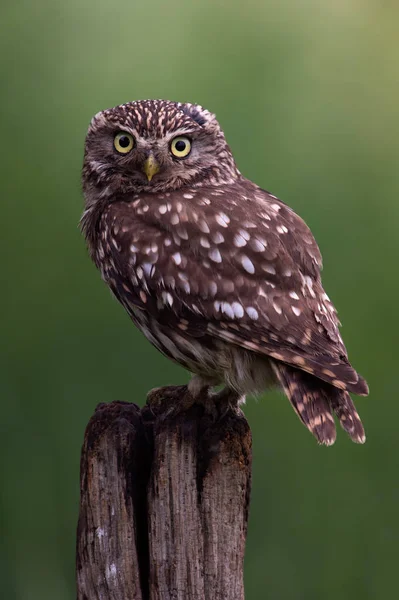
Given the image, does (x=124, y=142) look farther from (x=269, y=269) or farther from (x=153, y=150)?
(x=269, y=269)

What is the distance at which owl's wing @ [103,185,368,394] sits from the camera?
1.98 meters

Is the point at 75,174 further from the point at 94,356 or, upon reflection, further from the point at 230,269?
the point at 230,269

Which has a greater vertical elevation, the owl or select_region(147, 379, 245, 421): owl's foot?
the owl

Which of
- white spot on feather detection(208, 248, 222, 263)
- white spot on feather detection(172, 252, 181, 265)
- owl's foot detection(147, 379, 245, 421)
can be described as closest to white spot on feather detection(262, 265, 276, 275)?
white spot on feather detection(208, 248, 222, 263)

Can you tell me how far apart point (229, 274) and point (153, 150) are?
458 mm

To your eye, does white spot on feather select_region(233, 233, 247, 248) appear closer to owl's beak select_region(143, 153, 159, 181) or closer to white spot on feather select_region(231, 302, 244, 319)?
white spot on feather select_region(231, 302, 244, 319)

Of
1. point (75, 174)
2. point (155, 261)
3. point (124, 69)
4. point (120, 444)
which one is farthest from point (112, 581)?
point (124, 69)

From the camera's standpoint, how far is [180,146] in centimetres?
232

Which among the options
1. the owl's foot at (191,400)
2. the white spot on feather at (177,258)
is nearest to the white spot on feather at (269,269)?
the white spot on feather at (177,258)

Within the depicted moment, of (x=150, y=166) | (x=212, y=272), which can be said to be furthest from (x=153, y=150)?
(x=212, y=272)

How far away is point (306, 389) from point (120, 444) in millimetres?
472

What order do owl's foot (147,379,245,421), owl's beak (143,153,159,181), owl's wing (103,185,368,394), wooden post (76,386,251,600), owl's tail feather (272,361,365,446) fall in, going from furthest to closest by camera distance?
owl's beak (143,153,159,181)
owl's foot (147,379,245,421)
owl's wing (103,185,368,394)
owl's tail feather (272,361,365,446)
wooden post (76,386,251,600)

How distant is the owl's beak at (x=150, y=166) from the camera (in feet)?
7.25

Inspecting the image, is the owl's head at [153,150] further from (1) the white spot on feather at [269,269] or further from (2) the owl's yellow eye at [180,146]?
(1) the white spot on feather at [269,269]
